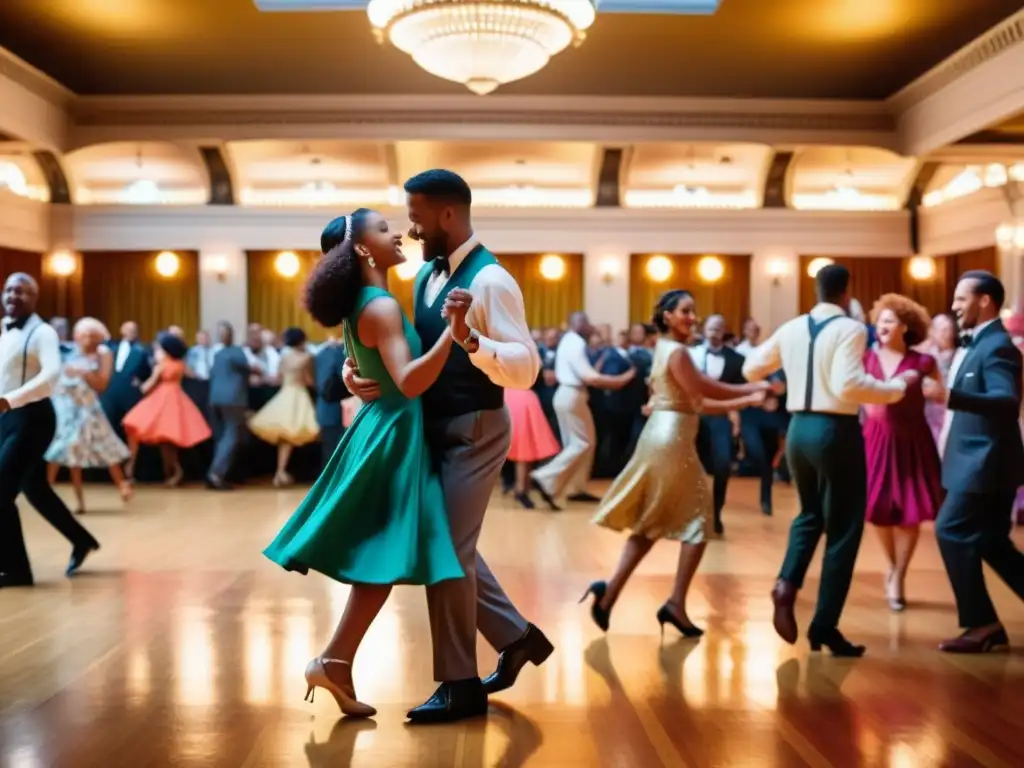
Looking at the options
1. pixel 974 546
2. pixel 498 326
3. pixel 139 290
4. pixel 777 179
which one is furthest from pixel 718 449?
pixel 139 290

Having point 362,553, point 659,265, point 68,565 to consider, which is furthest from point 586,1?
point 659,265

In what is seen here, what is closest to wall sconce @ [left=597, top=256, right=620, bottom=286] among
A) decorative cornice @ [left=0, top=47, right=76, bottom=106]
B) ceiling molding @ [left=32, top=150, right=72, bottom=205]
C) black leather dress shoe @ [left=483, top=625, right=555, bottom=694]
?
decorative cornice @ [left=0, top=47, right=76, bottom=106]

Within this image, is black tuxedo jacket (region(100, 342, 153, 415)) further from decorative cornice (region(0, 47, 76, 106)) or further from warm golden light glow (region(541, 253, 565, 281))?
warm golden light glow (region(541, 253, 565, 281))

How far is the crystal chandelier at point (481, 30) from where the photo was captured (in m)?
8.40

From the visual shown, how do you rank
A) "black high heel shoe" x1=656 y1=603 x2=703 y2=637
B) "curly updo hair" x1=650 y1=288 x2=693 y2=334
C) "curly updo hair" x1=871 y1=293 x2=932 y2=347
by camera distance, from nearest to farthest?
"black high heel shoe" x1=656 y1=603 x2=703 y2=637 → "curly updo hair" x1=650 y1=288 x2=693 y2=334 → "curly updo hair" x1=871 y1=293 x2=932 y2=347

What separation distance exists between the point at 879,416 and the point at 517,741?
2917mm

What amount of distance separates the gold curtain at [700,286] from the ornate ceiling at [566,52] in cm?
323

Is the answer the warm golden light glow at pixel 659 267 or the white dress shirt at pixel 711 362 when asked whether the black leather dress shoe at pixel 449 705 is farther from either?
the warm golden light glow at pixel 659 267

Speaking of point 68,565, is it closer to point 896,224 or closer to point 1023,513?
point 1023,513

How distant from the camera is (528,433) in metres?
8.76

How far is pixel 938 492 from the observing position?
17.7 feet

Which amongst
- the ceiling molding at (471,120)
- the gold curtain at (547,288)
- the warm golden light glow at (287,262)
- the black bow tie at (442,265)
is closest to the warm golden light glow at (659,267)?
the gold curtain at (547,288)

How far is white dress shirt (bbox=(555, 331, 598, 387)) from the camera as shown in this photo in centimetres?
884

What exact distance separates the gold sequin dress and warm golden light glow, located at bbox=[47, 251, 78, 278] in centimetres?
1189
